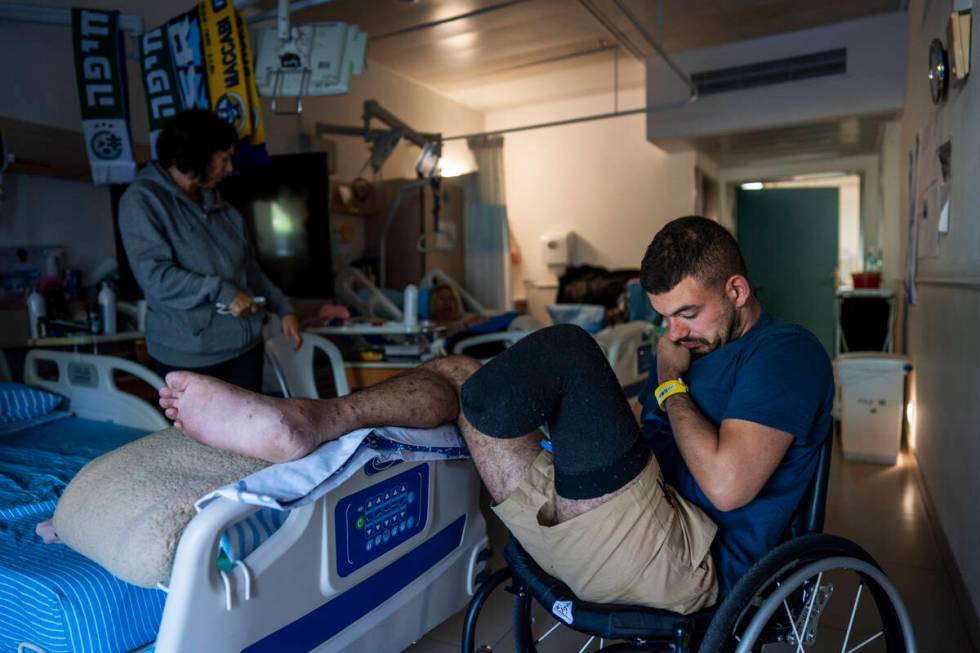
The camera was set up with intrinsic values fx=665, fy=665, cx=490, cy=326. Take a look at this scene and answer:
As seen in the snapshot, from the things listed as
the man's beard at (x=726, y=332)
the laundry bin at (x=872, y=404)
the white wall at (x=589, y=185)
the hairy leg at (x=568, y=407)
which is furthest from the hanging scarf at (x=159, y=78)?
the white wall at (x=589, y=185)

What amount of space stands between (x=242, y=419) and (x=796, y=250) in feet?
21.6

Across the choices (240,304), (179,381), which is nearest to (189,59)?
(240,304)

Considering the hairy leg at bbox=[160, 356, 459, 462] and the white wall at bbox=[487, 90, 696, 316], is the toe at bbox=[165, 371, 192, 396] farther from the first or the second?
the white wall at bbox=[487, 90, 696, 316]

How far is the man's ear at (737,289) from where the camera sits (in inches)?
46.5

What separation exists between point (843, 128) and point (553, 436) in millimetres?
5149

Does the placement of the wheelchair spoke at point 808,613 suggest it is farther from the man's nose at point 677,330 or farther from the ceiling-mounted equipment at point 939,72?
the ceiling-mounted equipment at point 939,72

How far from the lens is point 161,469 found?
1139 mm

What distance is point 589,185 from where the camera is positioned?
6535 millimetres

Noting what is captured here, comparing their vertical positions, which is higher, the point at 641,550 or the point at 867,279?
the point at 867,279

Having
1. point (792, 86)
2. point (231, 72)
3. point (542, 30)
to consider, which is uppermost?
point (542, 30)

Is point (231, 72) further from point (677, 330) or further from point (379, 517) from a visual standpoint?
point (677, 330)

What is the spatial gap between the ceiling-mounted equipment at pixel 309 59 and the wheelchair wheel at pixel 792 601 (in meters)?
2.30

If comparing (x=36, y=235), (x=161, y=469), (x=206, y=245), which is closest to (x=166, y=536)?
(x=161, y=469)

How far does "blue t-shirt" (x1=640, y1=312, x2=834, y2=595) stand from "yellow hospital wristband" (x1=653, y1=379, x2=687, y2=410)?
7 centimetres
